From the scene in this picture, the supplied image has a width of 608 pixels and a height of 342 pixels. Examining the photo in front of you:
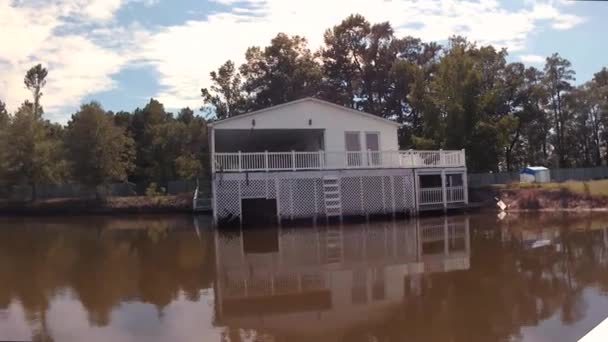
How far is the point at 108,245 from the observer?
792 inches

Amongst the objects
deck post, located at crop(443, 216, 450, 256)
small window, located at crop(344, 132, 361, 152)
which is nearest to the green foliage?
small window, located at crop(344, 132, 361, 152)

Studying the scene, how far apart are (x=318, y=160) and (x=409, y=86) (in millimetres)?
22167

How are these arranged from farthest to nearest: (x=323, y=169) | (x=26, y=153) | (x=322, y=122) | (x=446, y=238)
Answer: (x=26, y=153) → (x=322, y=122) → (x=323, y=169) → (x=446, y=238)

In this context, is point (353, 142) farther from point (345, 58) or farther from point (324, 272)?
point (345, 58)

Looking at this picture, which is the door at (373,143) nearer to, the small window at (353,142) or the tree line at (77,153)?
the small window at (353,142)

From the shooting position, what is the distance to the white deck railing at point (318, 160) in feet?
79.5

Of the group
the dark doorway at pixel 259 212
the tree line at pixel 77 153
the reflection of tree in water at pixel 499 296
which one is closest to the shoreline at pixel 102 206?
the tree line at pixel 77 153

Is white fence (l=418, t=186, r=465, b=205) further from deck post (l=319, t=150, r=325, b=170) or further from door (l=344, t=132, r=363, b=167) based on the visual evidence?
deck post (l=319, t=150, r=325, b=170)

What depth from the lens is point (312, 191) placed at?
25.1m

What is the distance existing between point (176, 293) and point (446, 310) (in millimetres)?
5198

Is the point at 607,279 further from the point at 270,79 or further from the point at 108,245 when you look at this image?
the point at 270,79

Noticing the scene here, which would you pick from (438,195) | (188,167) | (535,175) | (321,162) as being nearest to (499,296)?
(321,162)

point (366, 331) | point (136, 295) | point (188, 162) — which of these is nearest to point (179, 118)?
point (188, 162)

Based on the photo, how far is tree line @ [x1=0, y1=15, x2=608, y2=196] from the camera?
123ft
